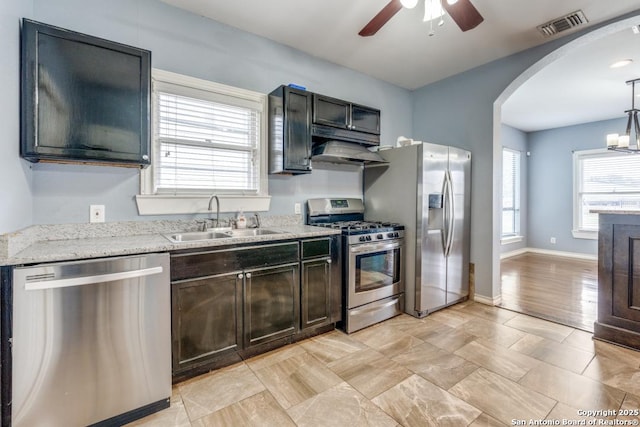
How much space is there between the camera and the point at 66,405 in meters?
1.47

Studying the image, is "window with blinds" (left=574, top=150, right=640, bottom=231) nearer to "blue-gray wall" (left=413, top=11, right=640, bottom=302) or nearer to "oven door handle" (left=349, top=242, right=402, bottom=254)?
"blue-gray wall" (left=413, top=11, right=640, bottom=302)

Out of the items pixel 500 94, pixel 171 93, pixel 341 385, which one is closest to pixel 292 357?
pixel 341 385

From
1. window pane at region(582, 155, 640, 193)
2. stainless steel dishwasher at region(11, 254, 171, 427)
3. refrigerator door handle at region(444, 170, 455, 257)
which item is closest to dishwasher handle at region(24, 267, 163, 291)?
stainless steel dishwasher at region(11, 254, 171, 427)

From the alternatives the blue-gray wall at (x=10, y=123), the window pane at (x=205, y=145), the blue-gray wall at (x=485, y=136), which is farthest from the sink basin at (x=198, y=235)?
the blue-gray wall at (x=485, y=136)

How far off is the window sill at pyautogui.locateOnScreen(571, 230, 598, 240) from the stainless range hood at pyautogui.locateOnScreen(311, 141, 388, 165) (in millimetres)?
5313

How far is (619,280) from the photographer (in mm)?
2447

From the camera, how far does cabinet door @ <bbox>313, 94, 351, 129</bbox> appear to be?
2.92 m

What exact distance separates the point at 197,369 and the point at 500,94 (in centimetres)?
392

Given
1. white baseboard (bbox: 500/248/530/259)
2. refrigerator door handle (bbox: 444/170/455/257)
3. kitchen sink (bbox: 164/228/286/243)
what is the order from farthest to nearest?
white baseboard (bbox: 500/248/530/259), refrigerator door handle (bbox: 444/170/455/257), kitchen sink (bbox: 164/228/286/243)

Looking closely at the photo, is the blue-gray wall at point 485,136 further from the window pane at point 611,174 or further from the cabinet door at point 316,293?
the window pane at point 611,174

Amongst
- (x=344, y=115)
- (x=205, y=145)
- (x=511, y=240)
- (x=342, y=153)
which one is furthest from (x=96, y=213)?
(x=511, y=240)

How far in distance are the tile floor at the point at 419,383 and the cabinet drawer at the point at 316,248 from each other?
0.75m

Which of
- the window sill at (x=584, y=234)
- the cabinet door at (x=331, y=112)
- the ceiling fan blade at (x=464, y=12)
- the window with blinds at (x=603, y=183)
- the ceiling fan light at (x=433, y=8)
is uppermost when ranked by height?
the ceiling fan light at (x=433, y=8)

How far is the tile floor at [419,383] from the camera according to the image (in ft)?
5.45
